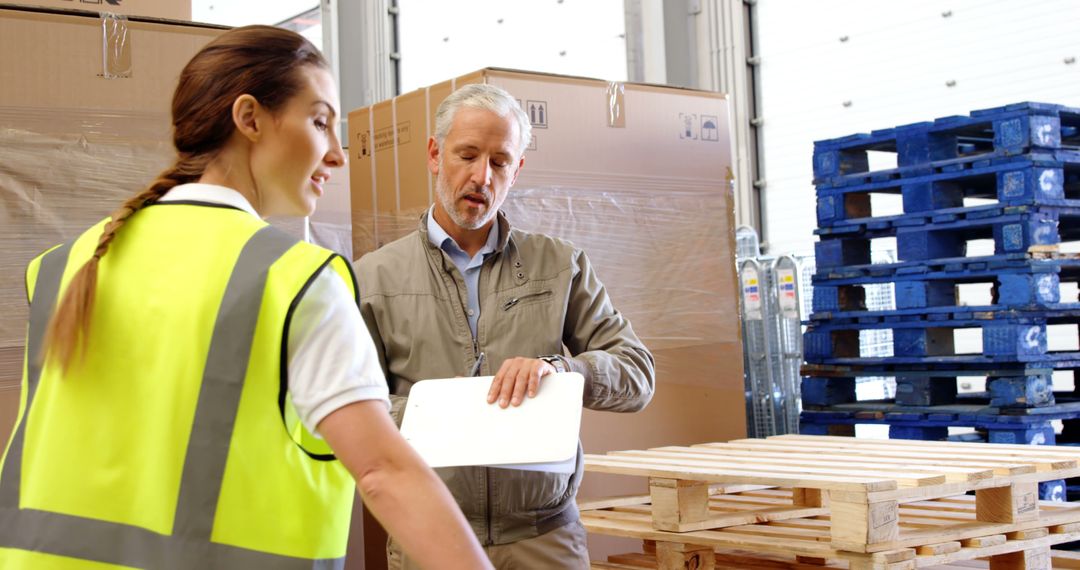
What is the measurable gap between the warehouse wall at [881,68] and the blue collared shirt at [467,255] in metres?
5.39

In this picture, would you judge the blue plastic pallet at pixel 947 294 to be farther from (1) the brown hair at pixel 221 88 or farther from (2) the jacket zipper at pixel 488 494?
A: (1) the brown hair at pixel 221 88

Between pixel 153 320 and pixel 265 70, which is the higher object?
pixel 265 70

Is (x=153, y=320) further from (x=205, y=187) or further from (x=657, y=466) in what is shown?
(x=657, y=466)

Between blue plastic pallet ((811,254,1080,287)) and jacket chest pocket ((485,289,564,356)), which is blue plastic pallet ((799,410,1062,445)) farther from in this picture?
jacket chest pocket ((485,289,564,356))

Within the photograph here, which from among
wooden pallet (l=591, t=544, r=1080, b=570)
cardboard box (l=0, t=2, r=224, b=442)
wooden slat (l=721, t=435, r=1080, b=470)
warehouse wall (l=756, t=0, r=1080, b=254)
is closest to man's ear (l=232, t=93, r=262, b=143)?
cardboard box (l=0, t=2, r=224, b=442)

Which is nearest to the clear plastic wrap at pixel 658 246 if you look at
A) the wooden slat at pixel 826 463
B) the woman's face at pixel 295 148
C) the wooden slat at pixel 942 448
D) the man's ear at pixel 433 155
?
the wooden slat at pixel 942 448

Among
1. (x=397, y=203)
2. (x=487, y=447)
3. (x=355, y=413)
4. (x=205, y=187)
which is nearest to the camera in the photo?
(x=355, y=413)

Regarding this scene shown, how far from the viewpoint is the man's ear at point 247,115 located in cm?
156

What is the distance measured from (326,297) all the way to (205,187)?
0.92 feet

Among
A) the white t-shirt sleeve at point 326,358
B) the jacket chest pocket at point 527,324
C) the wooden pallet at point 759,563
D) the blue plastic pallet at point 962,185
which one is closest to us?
the white t-shirt sleeve at point 326,358

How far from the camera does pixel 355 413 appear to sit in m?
1.34

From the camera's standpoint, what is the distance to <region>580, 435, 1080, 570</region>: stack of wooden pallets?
330 centimetres

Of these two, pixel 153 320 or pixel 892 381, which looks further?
pixel 892 381

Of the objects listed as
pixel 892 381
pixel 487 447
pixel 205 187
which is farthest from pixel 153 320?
pixel 892 381
